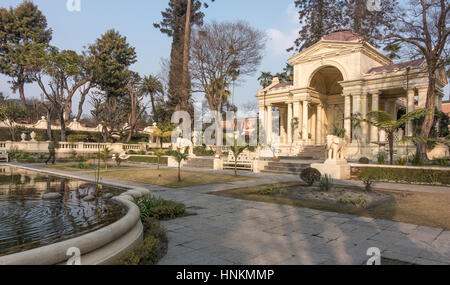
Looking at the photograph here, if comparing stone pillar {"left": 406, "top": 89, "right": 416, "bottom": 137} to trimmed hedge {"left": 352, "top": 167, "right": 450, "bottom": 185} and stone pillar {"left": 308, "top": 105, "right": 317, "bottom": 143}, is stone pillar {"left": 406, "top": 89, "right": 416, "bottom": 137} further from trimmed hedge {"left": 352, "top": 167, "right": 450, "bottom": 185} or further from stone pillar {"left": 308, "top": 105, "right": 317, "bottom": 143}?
trimmed hedge {"left": 352, "top": 167, "right": 450, "bottom": 185}

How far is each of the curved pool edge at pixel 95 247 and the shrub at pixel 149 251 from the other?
0.18 m

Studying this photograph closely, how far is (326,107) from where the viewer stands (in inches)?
1262

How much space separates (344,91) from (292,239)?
77.7 ft

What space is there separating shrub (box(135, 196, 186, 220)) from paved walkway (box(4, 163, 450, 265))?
32 cm

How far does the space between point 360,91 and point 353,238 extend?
22638 millimetres

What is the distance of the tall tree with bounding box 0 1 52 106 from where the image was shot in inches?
1729

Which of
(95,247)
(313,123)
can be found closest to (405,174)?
(95,247)

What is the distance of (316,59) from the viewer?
27.6 m

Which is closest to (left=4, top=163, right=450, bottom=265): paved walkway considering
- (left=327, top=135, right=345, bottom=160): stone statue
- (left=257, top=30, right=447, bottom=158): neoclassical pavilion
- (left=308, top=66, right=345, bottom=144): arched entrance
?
(left=327, top=135, right=345, bottom=160): stone statue

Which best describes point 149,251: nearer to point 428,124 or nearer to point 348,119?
point 428,124

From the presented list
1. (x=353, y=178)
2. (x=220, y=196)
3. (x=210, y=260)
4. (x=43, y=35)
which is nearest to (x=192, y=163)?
(x=353, y=178)

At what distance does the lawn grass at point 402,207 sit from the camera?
640 cm

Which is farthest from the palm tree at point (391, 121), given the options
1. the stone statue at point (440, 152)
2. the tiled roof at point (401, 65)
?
the tiled roof at point (401, 65)
